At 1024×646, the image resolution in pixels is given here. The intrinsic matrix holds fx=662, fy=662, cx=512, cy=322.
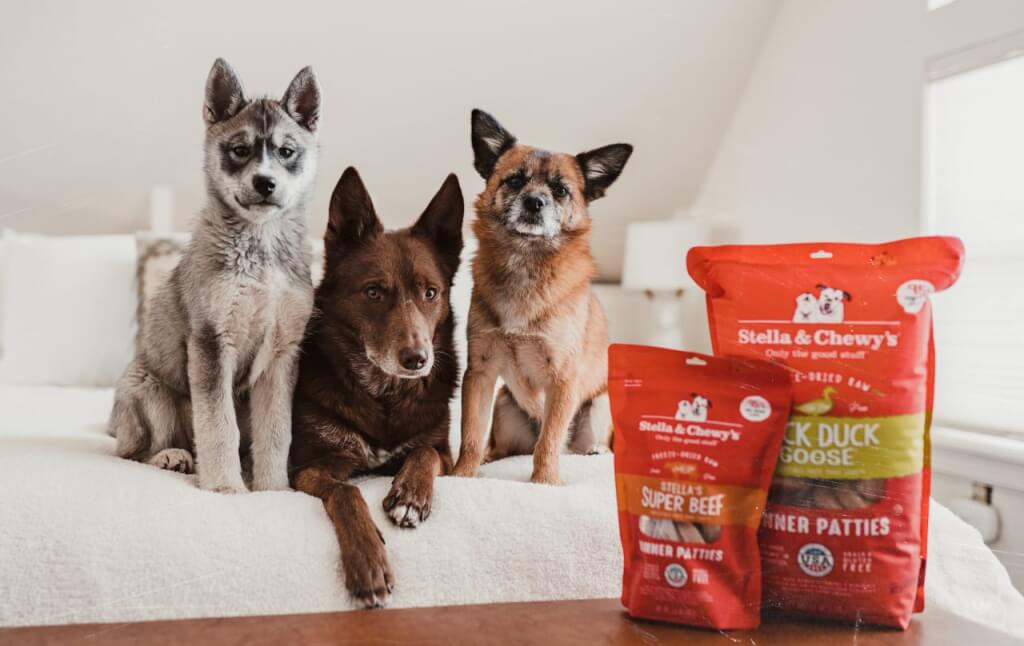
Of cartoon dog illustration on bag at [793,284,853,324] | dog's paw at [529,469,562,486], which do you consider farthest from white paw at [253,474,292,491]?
cartoon dog illustration on bag at [793,284,853,324]

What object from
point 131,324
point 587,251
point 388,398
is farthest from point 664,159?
point 131,324

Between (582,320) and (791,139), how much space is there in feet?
1.41

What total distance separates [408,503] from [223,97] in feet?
1.83

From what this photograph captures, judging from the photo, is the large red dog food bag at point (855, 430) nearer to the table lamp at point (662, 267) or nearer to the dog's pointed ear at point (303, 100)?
the table lamp at point (662, 267)

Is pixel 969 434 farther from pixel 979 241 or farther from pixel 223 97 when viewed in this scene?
pixel 223 97

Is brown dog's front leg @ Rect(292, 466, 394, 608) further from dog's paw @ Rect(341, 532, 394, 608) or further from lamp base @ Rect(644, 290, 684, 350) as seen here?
lamp base @ Rect(644, 290, 684, 350)

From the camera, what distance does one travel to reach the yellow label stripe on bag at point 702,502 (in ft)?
2.31

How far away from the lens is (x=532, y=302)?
980 mm

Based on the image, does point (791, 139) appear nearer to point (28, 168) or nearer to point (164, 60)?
point (164, 60)

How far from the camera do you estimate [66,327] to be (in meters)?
1.03

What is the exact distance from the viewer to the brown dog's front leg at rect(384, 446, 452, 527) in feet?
2.63

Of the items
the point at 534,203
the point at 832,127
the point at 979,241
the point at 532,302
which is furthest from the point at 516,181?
the point at 979,241

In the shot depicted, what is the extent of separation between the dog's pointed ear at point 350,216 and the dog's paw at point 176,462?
13.6 inches

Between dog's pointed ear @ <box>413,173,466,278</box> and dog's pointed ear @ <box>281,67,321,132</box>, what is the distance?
0.19m
